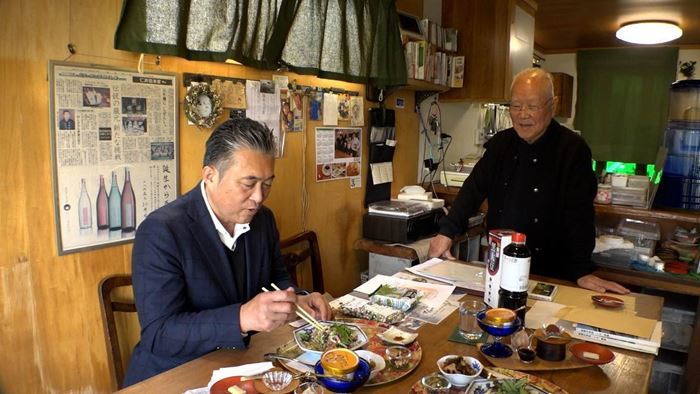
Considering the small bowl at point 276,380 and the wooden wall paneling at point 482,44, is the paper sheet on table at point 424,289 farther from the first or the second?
the wooden wall paneling at point 482,44

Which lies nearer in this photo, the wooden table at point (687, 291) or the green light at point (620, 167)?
the wooden table at point (687, 291)

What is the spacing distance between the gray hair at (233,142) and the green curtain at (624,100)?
18.7 feet

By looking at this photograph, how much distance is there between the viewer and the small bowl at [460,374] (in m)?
1.12

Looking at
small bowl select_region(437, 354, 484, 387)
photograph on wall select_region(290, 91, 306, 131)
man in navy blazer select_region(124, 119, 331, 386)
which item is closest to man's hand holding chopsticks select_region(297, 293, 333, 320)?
man in navy blazer select_region(124, 119, 331, 386)

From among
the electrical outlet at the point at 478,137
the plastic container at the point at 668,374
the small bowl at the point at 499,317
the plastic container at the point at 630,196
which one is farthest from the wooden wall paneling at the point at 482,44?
the small bowl at the point at 499,317

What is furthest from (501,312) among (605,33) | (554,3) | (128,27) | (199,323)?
(605,33)

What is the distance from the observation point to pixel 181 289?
137 cm


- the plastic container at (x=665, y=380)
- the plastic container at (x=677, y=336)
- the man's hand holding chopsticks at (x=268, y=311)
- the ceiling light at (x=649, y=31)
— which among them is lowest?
the plastic container at (x=665, y=380)

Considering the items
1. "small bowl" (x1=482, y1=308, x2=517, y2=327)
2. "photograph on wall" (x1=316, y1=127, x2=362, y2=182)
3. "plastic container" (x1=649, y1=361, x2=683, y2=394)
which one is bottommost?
"plastic container" (x1=649, y1=361, x2=683, y2=394)

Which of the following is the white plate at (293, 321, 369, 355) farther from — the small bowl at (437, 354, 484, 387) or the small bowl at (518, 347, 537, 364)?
the small bowl at (518, 347, 537, 364)

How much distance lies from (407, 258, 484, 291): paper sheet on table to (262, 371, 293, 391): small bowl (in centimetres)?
90

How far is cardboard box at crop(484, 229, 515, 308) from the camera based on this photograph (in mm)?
1485

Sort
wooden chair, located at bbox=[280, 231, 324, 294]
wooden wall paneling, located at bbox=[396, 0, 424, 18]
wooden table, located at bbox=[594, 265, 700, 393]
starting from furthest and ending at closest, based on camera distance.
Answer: wooden wall paneling, located at bbox=[396, 0, 424, 18]
wooden chair, located at bbox=[280, 231, 324, 294]
wooden table, located at bbox=[594, 265, 700, 393]

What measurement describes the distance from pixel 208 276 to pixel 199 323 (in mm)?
191
